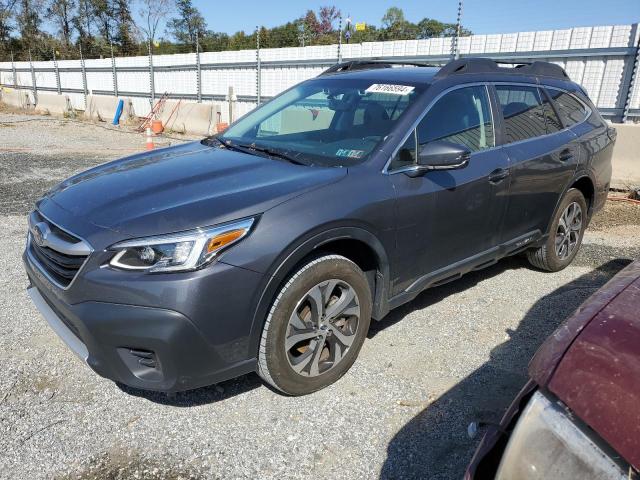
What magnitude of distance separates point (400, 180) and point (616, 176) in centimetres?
648

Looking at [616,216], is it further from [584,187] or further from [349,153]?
[349,153]

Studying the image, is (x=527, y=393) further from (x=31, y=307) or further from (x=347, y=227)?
(x=31, y=307)

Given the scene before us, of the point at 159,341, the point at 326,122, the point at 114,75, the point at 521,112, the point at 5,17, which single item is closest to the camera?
the point at 159,341

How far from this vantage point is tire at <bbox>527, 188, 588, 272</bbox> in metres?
4.58

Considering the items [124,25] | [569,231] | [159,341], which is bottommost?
[569,231]

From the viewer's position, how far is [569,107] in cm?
470

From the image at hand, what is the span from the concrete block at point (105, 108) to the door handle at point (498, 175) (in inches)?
770

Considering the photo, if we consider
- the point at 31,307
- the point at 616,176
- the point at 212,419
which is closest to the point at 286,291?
the point at 212,419

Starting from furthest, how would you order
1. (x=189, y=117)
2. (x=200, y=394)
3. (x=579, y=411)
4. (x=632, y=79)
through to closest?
(x=189, y=117) < (x=632, y=79) < (x=200, y=394) < (x=579, y=411)

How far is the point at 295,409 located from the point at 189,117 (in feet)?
49.9

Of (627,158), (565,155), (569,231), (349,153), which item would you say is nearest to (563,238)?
(569,231)

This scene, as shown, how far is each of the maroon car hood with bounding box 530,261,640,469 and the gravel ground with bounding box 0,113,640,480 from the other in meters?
1.22

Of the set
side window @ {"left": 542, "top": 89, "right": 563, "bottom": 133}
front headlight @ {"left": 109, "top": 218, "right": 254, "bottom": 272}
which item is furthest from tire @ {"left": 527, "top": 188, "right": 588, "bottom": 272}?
front headlight @ {"left": 109, "top": 218, "right": 254, "bottom": 272}

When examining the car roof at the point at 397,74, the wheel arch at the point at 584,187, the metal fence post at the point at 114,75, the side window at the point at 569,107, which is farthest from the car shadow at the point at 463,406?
the metal fence post at the point at 114,75
